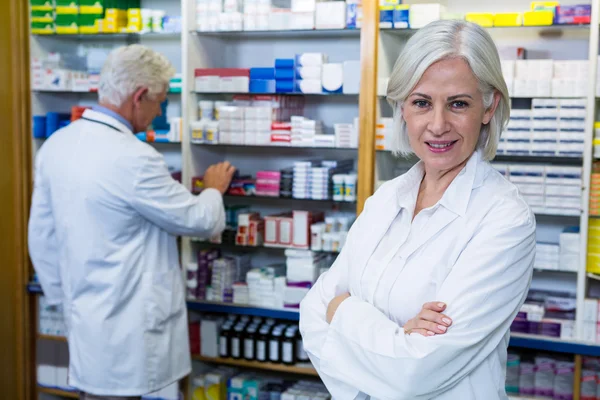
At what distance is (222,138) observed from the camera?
432 centimetres

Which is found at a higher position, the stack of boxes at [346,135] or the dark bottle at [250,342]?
the stack of boxes at [346,135]

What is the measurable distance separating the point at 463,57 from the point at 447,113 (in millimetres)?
152

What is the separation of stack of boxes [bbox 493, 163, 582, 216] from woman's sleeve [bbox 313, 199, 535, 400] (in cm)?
206

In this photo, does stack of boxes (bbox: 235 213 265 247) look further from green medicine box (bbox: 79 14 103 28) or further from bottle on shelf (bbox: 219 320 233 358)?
green medicine box (bbox: 79 14 103 28)

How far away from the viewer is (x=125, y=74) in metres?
3.39

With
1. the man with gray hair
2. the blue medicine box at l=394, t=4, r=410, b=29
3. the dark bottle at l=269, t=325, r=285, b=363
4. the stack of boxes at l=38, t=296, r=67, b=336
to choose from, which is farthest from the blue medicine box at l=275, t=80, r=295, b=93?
the stack of boxes at l=38, t=296, r=67, b=336

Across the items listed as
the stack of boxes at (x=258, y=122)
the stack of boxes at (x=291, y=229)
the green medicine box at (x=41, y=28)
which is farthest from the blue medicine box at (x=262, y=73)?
the green medicine box at (x=41, y=28)

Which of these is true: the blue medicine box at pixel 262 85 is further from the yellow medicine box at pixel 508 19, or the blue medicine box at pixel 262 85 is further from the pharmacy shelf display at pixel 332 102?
the yellow medicine box at pixel 508 19

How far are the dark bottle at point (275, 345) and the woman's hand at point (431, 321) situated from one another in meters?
2.58

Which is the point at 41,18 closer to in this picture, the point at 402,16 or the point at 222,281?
the point at 222,281

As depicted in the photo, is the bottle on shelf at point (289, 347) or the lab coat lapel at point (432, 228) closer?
the lab coat lapel at point (432, 228)

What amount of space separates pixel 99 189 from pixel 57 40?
2092mm

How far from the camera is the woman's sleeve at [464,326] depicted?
1717 millimetres

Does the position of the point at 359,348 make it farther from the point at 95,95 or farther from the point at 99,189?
the point at 95,95
